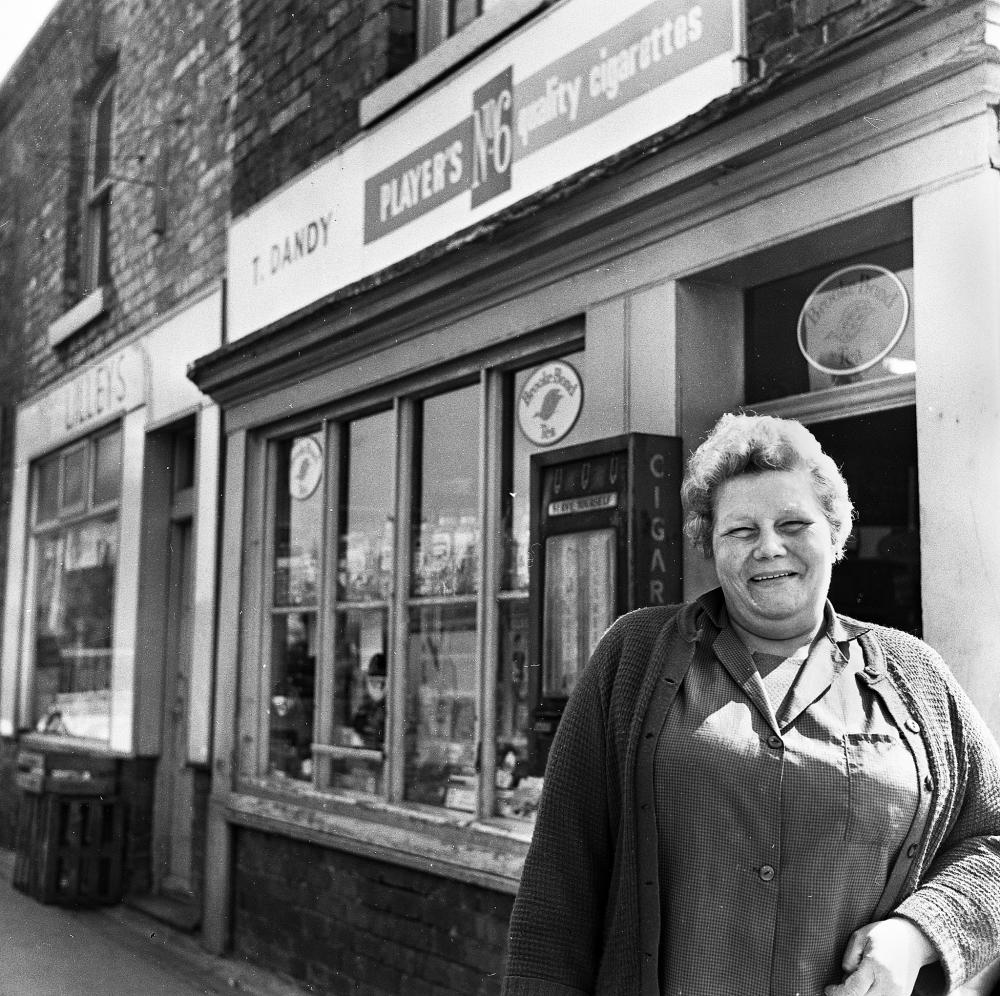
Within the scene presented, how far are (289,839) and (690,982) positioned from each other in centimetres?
470

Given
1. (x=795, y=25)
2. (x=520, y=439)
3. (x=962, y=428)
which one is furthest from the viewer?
(x=520, y=439)

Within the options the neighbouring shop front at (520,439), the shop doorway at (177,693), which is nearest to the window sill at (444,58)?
the neighbouring shop front at (520,439)

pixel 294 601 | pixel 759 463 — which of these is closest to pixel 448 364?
pixel 294 601

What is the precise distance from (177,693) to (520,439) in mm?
4270

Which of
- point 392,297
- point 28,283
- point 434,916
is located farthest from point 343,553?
point 28,283

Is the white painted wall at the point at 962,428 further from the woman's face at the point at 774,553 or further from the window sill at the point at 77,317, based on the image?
the window sill at the point at 77,317

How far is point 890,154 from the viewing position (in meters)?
3.63

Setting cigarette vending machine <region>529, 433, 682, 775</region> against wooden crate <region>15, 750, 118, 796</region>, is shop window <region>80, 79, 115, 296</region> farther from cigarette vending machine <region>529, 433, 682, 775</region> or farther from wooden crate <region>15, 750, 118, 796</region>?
cigarette vending machine <region>529, 433, 682, 775</region>

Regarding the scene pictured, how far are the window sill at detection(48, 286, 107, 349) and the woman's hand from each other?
8454 millimetres

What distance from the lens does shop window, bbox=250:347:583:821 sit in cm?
537

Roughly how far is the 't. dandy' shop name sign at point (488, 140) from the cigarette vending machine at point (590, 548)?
115cm

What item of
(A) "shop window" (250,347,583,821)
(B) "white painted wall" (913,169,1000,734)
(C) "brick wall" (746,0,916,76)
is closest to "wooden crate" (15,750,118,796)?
(A) "shop window" (250,347,583,821)

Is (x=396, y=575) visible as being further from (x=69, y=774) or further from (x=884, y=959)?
(x=884, y=959)

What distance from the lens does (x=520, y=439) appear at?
536 centimetres
